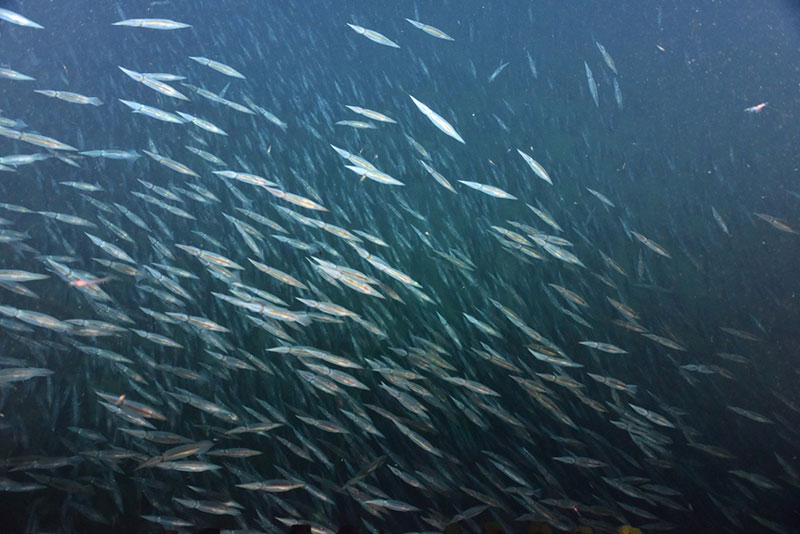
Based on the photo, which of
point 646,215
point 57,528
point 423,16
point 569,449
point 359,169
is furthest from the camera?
point 423,16

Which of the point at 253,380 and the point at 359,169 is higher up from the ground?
the point at 359,169

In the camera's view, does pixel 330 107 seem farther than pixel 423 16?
No

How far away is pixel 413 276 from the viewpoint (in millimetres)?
7582

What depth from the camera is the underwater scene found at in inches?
190

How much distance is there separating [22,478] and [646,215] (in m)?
9.21

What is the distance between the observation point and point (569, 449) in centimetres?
708

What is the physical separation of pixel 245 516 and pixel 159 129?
22.2 feet

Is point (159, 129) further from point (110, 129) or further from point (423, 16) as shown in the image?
point (423, 16)

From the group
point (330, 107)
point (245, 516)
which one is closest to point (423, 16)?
point (330, 107)

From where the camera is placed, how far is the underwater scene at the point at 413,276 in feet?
15.9

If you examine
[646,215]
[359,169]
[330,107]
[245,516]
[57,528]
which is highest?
[359,169]

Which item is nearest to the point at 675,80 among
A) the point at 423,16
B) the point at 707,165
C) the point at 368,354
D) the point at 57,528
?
the point at 707,165

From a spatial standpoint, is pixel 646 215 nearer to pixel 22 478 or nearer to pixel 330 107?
pixel 330 107

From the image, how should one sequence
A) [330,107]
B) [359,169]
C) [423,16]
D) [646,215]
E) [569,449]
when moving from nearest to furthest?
[359,169]
[569,449]
[646,215]
[330,107]
[423,16]
